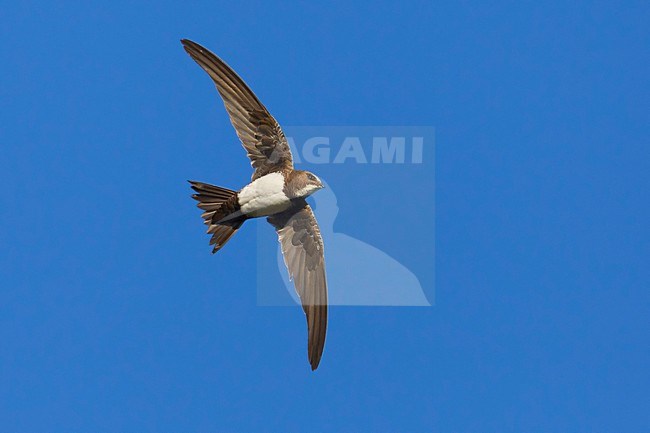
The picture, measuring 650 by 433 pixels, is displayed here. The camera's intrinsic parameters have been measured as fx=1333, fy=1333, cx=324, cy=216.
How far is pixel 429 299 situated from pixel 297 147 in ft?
4.21

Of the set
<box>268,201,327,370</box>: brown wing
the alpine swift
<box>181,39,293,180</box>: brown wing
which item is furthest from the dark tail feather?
<box>268,201,327,370</box>: brown wing

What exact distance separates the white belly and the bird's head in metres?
0.07

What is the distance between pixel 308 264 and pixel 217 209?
2.36 ft

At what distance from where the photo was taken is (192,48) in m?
8.02

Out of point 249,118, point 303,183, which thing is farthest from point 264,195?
point 249,118

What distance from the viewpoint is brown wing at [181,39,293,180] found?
7.94 meters

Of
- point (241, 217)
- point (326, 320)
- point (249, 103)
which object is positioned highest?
point (249, 103)

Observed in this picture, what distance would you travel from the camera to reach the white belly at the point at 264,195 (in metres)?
7.92

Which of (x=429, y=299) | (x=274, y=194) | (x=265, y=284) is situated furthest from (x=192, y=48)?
(x=429, y=299)

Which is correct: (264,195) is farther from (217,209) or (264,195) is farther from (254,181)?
(217,209)

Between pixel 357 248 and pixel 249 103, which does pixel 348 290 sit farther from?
pixel 249 103

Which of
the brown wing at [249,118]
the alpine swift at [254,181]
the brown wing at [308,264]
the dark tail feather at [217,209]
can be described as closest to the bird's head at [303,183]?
the alpine swift at [254,181]

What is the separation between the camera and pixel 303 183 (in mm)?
7867

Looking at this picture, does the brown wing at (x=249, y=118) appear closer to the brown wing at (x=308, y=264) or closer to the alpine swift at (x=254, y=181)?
the alpine swift at (x=254, y=181)
